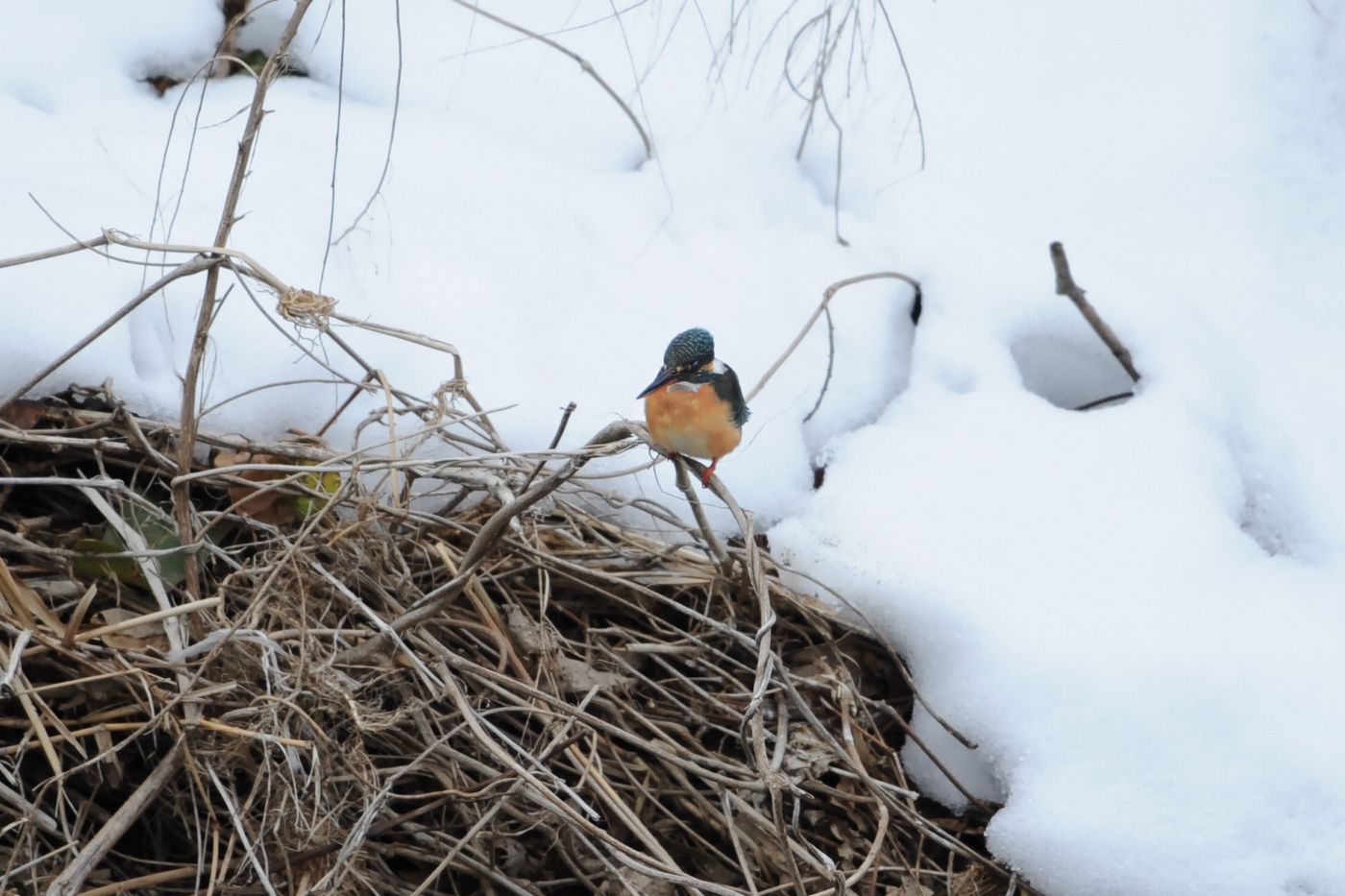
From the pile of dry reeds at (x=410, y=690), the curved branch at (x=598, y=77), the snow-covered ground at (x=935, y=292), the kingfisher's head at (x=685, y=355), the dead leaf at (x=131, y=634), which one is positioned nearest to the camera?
the pile of dry reeds at (x=410, y=690)

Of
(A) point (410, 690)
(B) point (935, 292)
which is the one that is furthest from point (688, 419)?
(B) point (935, 292)

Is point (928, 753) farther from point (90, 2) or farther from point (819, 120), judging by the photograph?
point (90, 2)

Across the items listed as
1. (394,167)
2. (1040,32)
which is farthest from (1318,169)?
(394,167)

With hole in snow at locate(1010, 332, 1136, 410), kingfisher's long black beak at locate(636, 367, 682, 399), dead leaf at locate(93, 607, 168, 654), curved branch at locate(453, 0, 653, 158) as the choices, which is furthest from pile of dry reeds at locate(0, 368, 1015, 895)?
curved branch at locate(453, 0, 653, 158)

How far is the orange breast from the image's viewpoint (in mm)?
2045

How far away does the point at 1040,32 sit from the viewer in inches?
134

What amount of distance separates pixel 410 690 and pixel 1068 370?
6.01 ft

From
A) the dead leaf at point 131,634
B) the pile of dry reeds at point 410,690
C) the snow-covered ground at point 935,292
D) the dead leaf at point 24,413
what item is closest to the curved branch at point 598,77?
the snow-covered ground at point 935,292

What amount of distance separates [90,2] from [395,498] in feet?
5.64

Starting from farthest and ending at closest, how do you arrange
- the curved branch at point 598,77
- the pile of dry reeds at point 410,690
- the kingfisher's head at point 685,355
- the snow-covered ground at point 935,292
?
the curved branch at point 598,77
the snow-covered ground at point 935,292
the kingfisher's head at point 685,355
the pile of dry reeds at point 410,690

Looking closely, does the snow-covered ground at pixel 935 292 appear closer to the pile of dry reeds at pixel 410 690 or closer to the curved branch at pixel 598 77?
the curved branch at pixel 598 77

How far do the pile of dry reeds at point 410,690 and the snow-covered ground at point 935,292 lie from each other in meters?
0.16

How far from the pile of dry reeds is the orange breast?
76 mm

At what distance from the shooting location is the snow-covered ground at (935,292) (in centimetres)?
223
